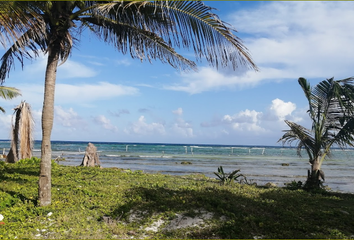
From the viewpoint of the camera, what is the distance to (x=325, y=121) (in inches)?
462

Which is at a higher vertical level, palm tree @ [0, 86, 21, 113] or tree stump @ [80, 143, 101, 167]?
palm tree @ [0, 86, 21, 113]

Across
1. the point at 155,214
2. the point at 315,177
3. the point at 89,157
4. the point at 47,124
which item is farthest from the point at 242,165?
the point at 47,124

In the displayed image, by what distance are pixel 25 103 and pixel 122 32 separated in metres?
10.9

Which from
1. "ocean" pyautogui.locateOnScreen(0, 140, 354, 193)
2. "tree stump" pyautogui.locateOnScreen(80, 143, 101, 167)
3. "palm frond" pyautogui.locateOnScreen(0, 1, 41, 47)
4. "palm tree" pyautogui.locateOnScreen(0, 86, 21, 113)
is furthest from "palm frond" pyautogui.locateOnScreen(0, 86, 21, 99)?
"palm frond" pyautogui.locateOnScreen(0, 1, 41, 47)

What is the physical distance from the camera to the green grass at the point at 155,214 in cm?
573

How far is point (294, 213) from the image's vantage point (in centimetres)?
711

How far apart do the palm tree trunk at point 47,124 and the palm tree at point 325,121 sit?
30.0 feet

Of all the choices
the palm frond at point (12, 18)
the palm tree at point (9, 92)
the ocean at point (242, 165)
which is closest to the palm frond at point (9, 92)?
the palm tree at point (9, 92)

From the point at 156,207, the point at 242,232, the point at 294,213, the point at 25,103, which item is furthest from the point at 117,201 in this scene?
the point at 25,103

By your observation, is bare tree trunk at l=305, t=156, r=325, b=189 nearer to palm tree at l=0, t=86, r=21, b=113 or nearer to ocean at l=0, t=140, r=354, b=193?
ocean at l=0, t=140, r=354, b=193

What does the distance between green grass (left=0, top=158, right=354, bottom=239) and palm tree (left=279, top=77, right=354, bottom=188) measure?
9.64 ft

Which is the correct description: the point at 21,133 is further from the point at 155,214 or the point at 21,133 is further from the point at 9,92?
the point at 155,214

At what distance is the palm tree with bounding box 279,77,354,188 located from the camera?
11344mm

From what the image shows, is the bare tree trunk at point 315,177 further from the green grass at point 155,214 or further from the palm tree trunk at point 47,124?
the palm tree trunk at point 47,124
